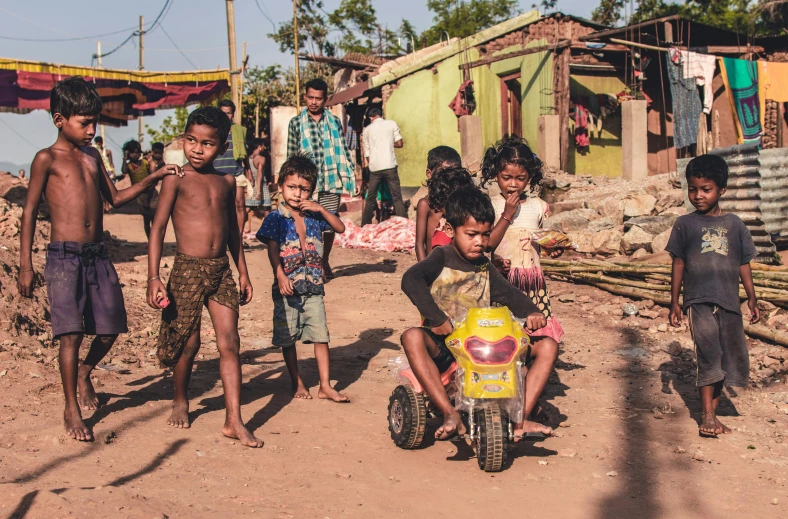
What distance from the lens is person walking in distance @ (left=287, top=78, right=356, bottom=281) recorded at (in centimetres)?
895

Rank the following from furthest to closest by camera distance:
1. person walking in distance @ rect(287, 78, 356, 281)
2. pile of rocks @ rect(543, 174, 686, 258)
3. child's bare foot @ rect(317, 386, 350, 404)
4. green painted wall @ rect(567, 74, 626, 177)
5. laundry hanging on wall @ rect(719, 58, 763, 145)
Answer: green painted wall @ rect(567, 74, 626, 177) → laundry hanging on wall @ rect(719, 58, 763, 145) → pile of rocks @ rect(543, 174, 686, 258) → person walking in distance @ rect(287, 78, 356, 281) → child's bare foot @ rect(317, 386, 350, 404)

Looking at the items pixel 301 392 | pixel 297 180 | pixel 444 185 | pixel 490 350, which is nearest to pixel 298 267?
pixel 297 180

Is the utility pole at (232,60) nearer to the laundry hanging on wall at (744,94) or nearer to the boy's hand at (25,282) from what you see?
the laundry hanging on wall at (744,94)

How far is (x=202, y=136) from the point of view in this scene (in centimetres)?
456


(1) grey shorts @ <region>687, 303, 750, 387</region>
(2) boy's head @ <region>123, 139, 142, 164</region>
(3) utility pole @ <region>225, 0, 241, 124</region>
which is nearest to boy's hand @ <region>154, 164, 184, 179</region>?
(1) grey shorts @ <region>687, 303, 750, 387</region>

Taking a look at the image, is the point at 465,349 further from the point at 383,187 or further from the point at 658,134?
the point at 658,134

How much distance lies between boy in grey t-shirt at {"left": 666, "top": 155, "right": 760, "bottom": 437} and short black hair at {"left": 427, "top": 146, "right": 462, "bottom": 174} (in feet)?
4.79

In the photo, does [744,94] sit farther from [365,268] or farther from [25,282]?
[25,282]

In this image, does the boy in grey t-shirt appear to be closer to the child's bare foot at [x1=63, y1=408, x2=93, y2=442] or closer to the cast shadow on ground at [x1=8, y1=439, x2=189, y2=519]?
the cast shadow on ground at [x1=8, y1=439, x2=189, y2=519]

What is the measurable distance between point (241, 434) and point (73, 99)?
78.6 inches

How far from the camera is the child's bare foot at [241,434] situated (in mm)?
4242

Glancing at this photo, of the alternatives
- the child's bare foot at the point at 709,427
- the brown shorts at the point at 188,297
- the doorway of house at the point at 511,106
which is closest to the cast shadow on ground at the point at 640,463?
→ the child's bare foot at the point at 709,427

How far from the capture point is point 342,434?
4582 mm

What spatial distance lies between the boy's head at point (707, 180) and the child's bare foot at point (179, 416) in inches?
126
